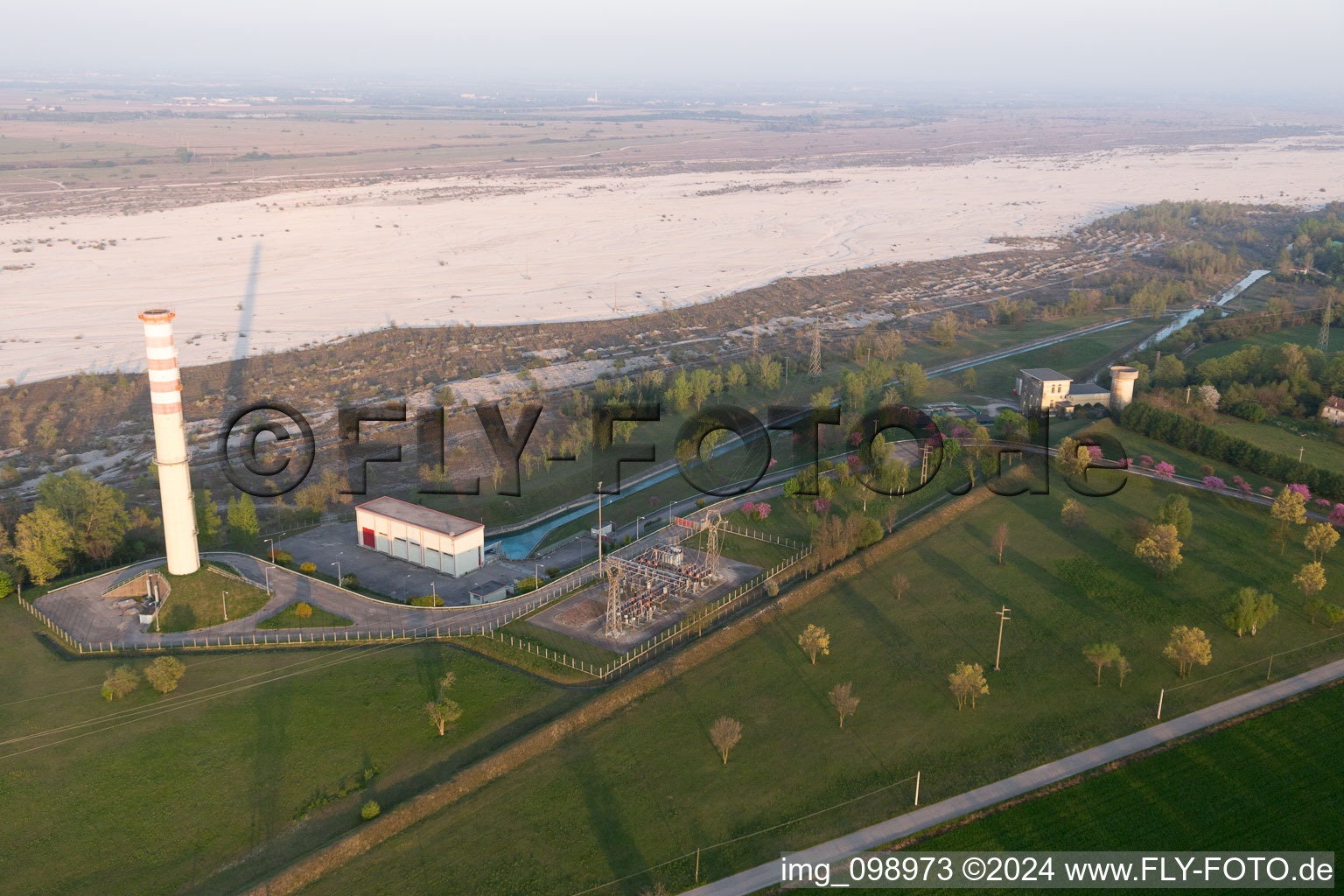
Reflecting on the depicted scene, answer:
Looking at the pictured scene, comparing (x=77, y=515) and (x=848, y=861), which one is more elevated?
(x=77, y=515)

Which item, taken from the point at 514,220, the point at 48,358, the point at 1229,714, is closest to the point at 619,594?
the point at 1229,714

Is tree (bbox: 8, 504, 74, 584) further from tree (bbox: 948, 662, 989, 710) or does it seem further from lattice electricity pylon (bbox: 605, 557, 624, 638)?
tree (bbox: 948, 662, 989, 710)

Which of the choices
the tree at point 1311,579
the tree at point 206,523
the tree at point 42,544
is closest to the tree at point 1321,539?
the tree at point 1311,579

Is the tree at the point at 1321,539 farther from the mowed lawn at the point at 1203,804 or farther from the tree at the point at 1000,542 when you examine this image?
the mowed lawn at the point at 1203,804

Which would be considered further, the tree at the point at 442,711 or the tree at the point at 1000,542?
the tree at the point at 1000,542

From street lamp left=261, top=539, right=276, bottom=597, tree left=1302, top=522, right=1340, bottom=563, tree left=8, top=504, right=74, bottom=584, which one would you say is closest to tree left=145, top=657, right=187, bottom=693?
street lamp left=261, top=539, right=276, bottom=597

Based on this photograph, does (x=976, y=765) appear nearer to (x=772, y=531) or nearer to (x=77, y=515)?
(x=772, y=531)
